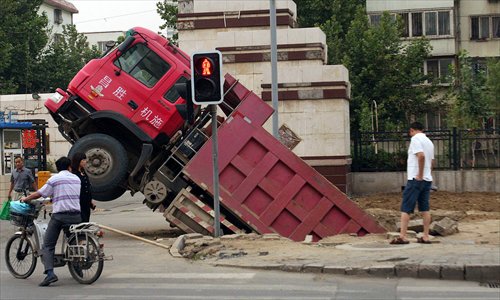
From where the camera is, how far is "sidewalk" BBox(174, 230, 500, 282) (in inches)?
416

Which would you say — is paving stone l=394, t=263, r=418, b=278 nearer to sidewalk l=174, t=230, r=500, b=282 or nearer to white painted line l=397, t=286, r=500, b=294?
sidewalk l=174, t=230, r=500, b=282

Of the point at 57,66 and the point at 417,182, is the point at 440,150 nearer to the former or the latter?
the point at 417,182

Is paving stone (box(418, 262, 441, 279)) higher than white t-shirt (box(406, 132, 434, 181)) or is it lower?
lower

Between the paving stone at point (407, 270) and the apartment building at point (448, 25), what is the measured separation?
3833cm

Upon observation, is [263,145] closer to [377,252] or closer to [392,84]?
[377,252]

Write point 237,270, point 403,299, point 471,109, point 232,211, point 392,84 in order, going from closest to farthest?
point 403,299
point 237,270
point 232,211
point 471,109
point 392,84

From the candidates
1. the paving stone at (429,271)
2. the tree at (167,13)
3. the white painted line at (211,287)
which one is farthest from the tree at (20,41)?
the paving stone at (429,271)

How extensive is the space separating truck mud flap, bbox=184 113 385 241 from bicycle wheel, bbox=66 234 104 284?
4011 millimetres

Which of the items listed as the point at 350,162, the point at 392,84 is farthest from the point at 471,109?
the point at 392,84

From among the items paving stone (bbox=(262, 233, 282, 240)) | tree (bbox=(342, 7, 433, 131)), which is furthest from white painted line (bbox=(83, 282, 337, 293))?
tree (bbox=(342, 7, 433, 131))

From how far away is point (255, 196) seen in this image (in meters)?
14.6

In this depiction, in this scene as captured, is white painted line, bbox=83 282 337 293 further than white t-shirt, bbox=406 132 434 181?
No

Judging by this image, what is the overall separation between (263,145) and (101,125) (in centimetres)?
330

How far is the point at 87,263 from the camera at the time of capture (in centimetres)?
1077
